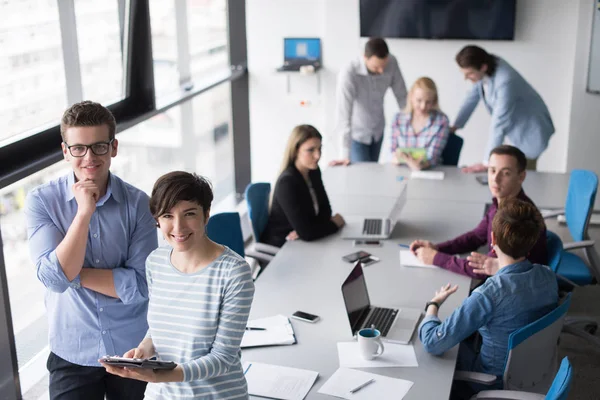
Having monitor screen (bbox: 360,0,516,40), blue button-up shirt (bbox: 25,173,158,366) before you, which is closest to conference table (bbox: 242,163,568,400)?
blue button-up shirt (bbox: 25,173,158,366)

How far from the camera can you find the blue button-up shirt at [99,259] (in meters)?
2.54

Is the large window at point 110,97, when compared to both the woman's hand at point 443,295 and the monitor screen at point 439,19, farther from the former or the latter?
the woman's hand at point 443,295

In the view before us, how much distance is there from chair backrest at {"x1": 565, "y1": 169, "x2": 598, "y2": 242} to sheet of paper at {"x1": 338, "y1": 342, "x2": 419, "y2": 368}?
1.98 m

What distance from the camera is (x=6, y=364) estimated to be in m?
3.35

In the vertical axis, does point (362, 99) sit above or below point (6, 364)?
above

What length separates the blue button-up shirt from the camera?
8.35 ft

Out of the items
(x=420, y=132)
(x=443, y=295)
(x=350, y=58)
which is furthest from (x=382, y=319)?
(x=350, y=58)

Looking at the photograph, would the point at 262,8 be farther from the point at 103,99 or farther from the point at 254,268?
the point at 254,268

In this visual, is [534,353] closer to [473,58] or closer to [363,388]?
[363,388]

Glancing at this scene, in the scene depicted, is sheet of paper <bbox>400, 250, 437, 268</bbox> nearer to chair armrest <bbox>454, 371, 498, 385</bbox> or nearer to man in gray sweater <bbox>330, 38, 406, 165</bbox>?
chair armrest <bbox>454, 371, 498, 385</bbox>

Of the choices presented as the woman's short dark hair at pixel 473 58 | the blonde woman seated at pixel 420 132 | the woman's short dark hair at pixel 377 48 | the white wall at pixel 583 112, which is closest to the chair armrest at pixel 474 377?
the blonde woman seated at pixel 420 132

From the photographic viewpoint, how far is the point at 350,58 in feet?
24.1

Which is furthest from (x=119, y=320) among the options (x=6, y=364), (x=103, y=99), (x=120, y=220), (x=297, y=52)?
(x=297, y=52)

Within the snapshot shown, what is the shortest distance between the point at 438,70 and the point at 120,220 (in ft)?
17.2
